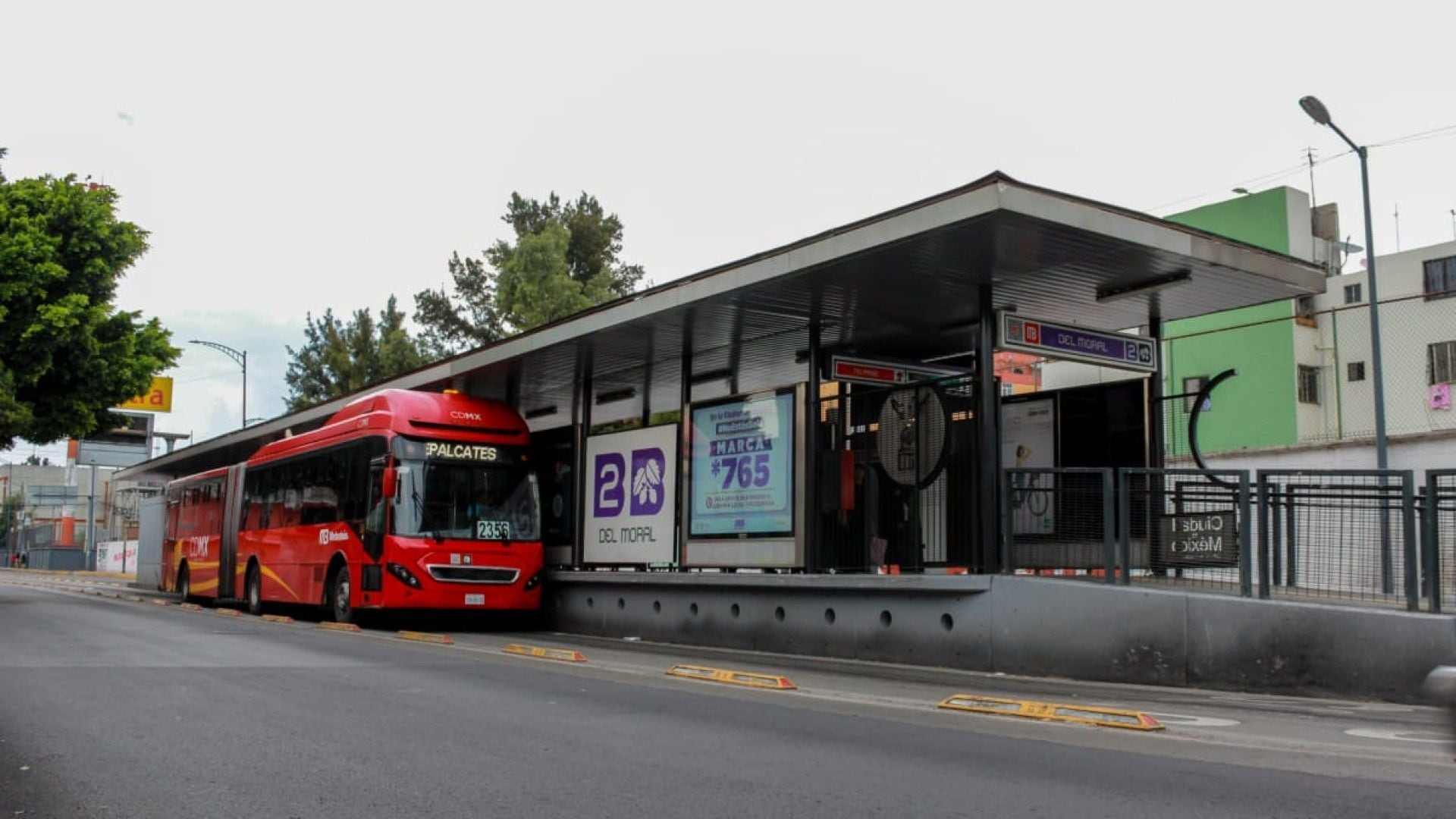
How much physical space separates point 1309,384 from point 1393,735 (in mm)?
37543

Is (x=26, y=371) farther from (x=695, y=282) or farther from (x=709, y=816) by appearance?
(x=709, y=816)

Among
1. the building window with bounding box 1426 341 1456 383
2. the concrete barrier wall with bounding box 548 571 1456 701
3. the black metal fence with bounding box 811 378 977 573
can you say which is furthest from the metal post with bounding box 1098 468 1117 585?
the building window with bounding box 1426 341 1456 383

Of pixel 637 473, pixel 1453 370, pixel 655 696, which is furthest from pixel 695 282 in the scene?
pixel 1453 370

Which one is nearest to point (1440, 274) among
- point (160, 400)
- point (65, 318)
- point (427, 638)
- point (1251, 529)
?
point (1251, 529)

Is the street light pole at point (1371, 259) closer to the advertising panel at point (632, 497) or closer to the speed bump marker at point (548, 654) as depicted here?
the advertising panel at point (632, 497)

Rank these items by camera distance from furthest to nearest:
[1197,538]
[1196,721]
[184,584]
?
[184,584], [1197,538], [1196,721]

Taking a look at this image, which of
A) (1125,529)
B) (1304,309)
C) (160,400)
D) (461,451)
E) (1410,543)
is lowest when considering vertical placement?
(1410,543)

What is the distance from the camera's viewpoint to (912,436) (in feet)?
48.0

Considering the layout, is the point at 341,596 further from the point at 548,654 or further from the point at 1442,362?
the point at 1442,362

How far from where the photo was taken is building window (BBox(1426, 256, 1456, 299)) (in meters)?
41.1

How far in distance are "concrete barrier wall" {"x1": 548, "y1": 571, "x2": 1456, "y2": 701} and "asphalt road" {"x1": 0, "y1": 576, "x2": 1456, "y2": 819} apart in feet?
1.69

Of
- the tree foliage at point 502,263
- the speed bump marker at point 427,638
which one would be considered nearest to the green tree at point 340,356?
the tree foliage at point 502,263

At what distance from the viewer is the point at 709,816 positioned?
559 centimetres

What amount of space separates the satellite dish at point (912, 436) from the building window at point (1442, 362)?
2575cm
